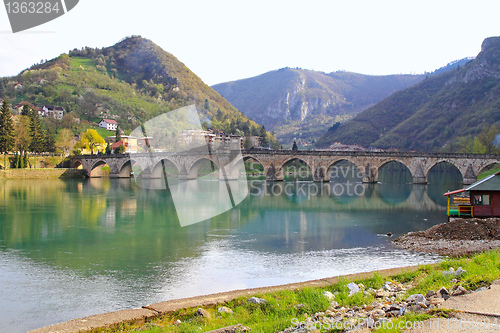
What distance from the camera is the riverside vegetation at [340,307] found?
6.55 meters

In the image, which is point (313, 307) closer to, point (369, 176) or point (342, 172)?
point (369, 176)

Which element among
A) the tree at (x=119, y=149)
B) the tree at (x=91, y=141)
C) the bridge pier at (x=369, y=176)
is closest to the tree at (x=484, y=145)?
the bridge pier at (x=369, y=176)

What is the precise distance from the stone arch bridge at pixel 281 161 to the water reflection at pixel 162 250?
20340mm

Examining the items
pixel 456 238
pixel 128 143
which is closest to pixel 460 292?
pixel 456 238

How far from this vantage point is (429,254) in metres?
16.0

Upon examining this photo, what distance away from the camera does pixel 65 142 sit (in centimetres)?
7594

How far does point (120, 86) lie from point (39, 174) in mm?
72320

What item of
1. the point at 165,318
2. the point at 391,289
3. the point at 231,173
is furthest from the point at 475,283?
the point at 231,173

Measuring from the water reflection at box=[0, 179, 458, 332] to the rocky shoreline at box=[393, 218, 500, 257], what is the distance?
95 cm

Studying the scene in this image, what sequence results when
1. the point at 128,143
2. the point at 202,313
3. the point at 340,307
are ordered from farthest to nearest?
the point at 128,143 → the point at 202,313 → the point at 340,307

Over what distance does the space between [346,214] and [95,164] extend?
51.0 m

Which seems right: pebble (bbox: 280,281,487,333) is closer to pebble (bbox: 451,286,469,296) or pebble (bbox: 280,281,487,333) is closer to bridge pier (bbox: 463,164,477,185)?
Result: pebble (bbox: 451,286,469,296)

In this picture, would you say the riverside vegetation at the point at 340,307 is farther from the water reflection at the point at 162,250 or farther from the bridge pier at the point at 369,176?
the bridge pier at the point at 369,176

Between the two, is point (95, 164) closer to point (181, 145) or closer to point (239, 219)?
point (181, 145)
